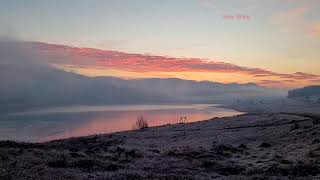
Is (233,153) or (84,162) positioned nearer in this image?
(84,162)

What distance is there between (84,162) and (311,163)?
60.7ft

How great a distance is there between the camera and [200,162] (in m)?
38.6

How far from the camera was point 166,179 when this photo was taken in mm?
28359

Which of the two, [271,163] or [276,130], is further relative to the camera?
[276,130]

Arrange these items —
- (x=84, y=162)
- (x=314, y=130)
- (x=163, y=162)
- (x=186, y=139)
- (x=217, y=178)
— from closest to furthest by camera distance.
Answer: (x=217, y=178) → (x=84, y=162) → (x=163, y=162) → (x=314, y=130) → (x=186, y=139)

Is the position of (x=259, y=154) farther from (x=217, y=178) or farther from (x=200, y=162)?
(x=217, y=178)

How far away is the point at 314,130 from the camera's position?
55.0m

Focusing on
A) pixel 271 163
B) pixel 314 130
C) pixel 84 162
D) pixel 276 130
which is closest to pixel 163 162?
pixel 84 162

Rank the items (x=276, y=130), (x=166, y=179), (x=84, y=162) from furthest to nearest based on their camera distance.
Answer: (x=276, y=130) → (x=84, y=162) → (x=166, y=179)

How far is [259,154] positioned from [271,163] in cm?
891

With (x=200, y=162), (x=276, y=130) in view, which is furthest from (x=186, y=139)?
(x=200, y=162)

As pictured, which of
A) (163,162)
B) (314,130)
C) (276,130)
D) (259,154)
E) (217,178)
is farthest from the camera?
(276,130)

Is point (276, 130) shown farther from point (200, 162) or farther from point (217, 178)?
point (217, 178)

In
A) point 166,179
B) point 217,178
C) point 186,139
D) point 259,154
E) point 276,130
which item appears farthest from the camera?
point 186,139
